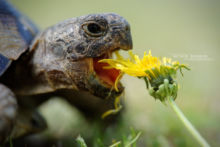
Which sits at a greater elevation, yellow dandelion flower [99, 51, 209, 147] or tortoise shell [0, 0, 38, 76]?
tortoise shell [0, 0, 38, 76]

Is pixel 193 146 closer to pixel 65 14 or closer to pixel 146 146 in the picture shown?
pixel 146 146

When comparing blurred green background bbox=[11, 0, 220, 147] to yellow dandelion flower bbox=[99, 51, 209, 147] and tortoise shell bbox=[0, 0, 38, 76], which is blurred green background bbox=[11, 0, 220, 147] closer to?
yellow dandelion flower bbox=[99, 51, 209, 147]

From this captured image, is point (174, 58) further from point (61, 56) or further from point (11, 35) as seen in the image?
point (11, 35)

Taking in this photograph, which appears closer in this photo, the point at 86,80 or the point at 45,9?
the point at 86,80

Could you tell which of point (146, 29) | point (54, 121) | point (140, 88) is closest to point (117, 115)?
point (54, 121)

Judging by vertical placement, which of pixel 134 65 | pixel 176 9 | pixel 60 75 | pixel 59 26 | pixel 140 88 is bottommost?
pixel 140 88

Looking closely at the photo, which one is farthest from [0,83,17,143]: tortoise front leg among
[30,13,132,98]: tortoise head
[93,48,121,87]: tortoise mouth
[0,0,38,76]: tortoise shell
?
[93,48,121,87]: tortoise mouth

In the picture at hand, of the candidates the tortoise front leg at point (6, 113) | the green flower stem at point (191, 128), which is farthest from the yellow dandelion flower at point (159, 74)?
the tortoise front leg at point (6, 113)

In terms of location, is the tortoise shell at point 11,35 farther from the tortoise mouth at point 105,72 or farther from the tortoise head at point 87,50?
the tortoise mouth at point 105,72
